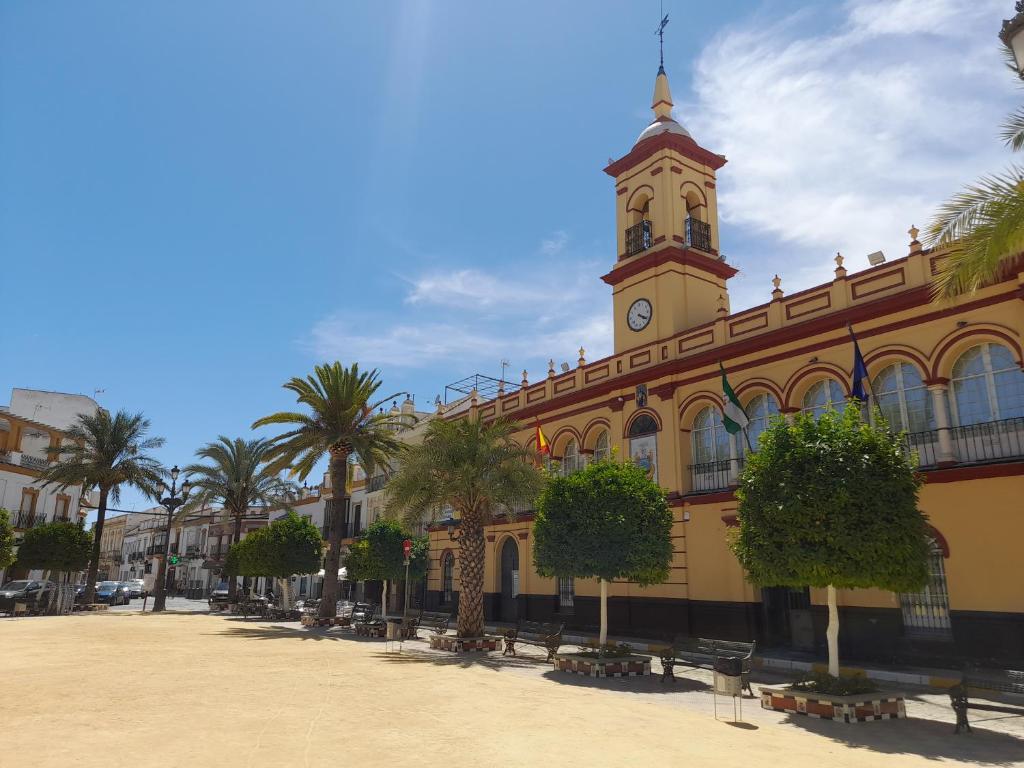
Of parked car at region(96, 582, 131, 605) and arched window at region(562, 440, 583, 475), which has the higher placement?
arched window at region(562, 440, 583, 475)

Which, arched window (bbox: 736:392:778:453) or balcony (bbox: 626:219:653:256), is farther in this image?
balcony (bbox: 626:219:653:256)

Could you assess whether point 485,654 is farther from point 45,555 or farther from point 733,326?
point 45,555

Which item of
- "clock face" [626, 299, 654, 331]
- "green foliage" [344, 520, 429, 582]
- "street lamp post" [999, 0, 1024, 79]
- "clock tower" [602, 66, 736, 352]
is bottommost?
A: "green foliage" [344, 520, 429, 582]

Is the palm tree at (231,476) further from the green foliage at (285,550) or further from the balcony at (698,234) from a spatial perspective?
the balcony at (698,234)

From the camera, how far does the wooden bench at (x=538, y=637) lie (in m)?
17.9

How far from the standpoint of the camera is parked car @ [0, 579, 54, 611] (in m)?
34.3

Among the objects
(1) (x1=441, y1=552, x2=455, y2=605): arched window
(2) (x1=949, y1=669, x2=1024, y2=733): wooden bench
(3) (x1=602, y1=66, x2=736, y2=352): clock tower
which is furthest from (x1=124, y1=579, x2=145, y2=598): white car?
(2) (x1=949, y1=669, x2=1024, y2=733): wooden bench

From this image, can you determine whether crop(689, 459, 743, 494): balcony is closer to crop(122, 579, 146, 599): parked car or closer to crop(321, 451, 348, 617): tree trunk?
crop(321, 451, 348, 617): tree trunk

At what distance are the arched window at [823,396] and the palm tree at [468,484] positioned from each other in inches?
314

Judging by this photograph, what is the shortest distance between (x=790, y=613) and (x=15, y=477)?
44.9m

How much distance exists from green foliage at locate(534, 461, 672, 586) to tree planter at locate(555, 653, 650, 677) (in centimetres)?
187

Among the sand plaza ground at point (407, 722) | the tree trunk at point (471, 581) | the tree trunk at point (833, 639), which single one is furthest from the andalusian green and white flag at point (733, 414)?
the tree trunk at point (833, 639)

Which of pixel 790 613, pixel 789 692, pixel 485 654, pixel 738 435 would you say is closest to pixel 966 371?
pixel 738 435

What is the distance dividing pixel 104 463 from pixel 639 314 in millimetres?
30398
